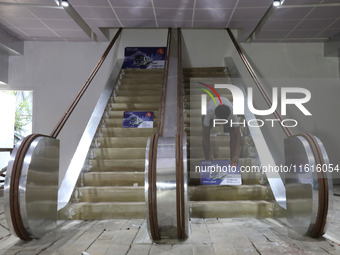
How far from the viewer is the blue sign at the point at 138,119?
19.6 feet

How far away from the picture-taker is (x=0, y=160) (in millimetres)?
9477

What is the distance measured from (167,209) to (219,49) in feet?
22.5

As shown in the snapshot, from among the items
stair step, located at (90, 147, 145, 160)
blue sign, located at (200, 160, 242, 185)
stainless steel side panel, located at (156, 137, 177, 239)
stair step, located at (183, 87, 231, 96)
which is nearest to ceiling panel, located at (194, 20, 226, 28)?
stair step, located at (183, 87, 231, 96)

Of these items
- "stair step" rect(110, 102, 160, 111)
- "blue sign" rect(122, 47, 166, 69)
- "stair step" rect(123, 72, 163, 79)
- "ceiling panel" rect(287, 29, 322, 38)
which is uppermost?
"ceiling panel" rect(287, 29, 322, 38)

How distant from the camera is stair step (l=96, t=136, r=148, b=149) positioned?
534 cm

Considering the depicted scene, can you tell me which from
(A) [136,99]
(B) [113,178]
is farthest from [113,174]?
(A) [136,99]

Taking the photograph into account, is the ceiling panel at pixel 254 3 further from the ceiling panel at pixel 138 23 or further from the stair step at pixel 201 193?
the stair step at pixel 201 193

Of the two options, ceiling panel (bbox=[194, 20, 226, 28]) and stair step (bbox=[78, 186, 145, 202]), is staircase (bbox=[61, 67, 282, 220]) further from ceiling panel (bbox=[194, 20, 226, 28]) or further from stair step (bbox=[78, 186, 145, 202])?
ceiling panel (bbox=[194, 20, 226, 28])

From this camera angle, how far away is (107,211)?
12.6 ft

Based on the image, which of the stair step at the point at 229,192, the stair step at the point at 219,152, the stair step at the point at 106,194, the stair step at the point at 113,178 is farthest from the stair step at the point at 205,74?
the stair step at the point at 106,194

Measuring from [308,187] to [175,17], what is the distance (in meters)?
5.11

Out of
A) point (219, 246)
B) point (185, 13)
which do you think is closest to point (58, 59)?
point (185, 13)

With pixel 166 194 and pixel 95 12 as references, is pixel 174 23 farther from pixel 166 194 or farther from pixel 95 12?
pixel 166 194

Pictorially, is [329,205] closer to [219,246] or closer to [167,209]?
[219,246]
